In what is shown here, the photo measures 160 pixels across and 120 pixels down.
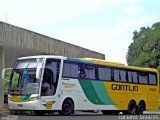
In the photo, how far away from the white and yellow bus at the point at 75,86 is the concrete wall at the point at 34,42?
411 cm

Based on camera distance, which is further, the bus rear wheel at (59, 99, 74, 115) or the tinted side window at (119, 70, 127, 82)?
the tinted side window at (119, 70, 127, 82)

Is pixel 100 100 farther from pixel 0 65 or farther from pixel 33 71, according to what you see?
pixel 0 65

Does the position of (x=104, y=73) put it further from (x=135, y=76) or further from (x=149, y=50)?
(x=149, y=50)

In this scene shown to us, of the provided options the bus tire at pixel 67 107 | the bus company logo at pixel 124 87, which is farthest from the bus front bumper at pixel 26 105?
the bus company logo at pixel 124 87

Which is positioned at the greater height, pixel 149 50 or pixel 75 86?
pixel 149 50

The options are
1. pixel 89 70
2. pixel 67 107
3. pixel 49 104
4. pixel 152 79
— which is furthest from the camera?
pixel 152 79

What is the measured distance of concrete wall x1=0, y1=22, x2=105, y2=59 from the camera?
24922 mm

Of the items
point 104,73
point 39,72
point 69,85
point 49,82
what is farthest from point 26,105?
point 104,73

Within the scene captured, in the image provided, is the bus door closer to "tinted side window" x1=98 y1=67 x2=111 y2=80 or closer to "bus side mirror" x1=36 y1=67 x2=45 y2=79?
"bus side mirror" x1=36 y1=67 x2=45 y2=79

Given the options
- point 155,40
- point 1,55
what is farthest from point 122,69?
point 155,40

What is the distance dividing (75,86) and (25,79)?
9.15ft

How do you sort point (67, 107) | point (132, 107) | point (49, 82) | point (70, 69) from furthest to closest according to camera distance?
1. point (132, 107)
2. point (70, 69)
3. point (67, 107)
4. point (49, 82)

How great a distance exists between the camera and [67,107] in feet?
69.2

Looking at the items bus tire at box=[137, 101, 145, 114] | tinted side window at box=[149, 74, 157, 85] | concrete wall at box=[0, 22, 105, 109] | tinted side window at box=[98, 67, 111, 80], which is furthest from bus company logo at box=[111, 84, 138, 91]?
concrete wall at box=[0, 22, 105, 109]
